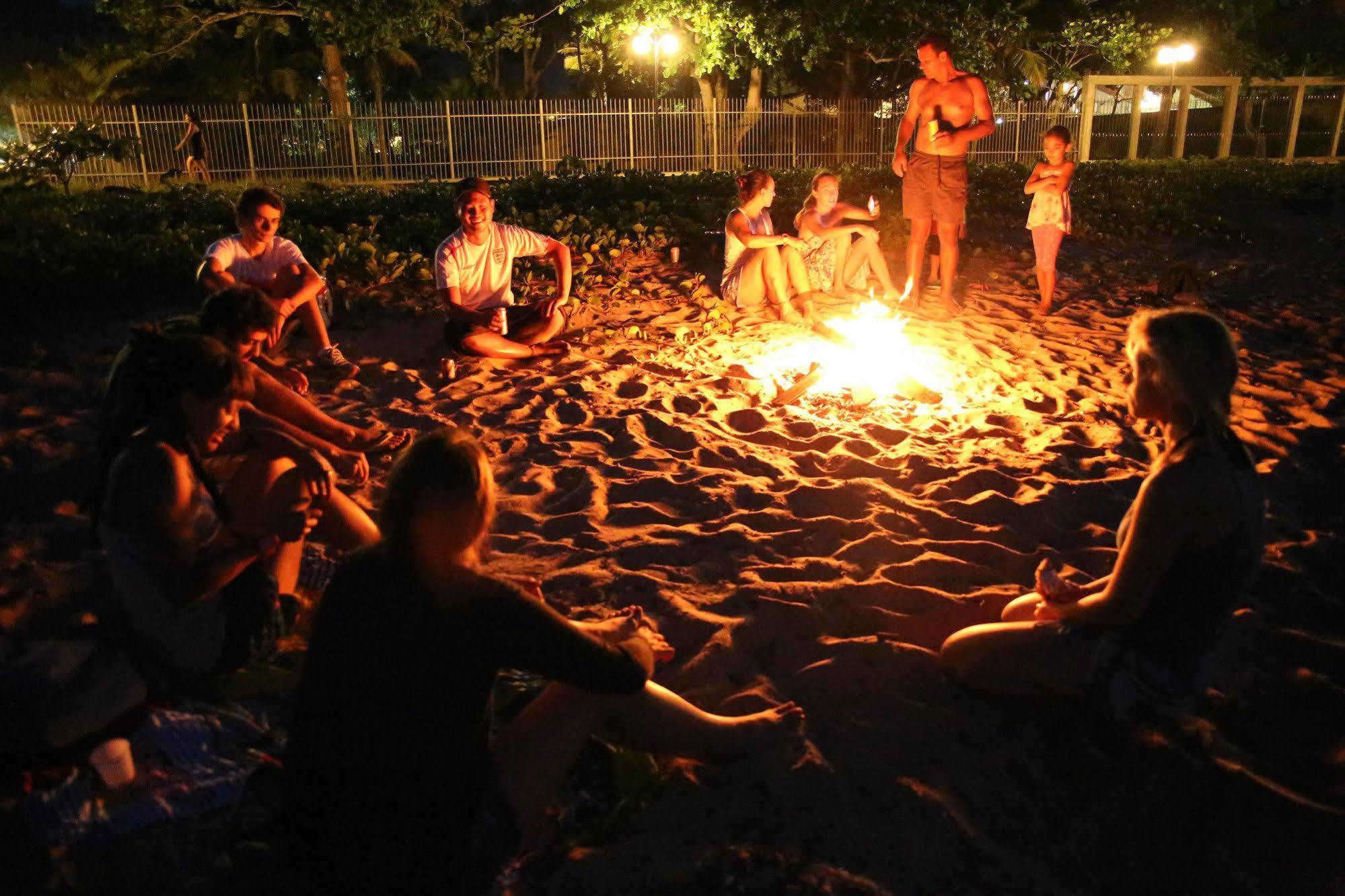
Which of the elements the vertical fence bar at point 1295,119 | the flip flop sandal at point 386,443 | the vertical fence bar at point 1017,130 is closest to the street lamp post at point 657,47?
the vertical fence bar at point 1017,130

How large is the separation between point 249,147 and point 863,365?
58.2 feet

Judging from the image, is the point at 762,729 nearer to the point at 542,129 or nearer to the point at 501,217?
the point at 501,217

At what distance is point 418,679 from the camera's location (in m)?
2.11

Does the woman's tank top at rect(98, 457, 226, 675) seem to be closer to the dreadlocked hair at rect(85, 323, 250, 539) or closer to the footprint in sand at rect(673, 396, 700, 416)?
the dreadlocked hair at rect(85, 323, 250, 539)

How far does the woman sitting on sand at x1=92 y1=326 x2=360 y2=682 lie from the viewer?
276 centimetres

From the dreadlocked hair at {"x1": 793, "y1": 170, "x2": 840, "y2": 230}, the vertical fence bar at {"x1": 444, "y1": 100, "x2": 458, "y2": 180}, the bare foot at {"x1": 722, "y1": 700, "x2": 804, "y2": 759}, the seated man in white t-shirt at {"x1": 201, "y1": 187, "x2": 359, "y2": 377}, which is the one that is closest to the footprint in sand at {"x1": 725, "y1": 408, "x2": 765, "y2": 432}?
the seated man in white t-shirt at {"x1": 201, "y1": 187, "x2": 359, "y2": 377}

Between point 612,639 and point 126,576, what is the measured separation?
144 cm

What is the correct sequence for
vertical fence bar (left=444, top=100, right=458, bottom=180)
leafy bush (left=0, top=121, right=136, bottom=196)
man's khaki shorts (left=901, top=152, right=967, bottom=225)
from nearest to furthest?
man's khaki shorts (left=901, top=152, right=967, bottom=225) → leafy bush (left=0, top=121, right=136, bottom=196) → vertical fence bar (left=444, top=100, right=458, bottom=180)

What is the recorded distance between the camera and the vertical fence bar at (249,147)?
19828 mm

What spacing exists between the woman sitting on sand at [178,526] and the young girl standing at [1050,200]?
6.95 meters

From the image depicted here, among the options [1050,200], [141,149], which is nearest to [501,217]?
[1050,200]

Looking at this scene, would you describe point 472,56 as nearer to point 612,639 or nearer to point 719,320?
point 719,320

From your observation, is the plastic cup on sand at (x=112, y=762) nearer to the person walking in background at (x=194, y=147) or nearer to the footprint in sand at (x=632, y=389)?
the footprint in sand at (x=632, y=389)

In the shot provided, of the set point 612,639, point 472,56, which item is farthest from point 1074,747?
point 472,56
